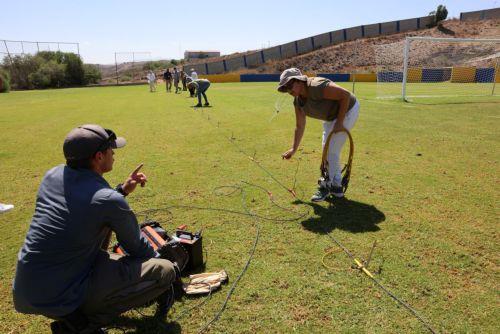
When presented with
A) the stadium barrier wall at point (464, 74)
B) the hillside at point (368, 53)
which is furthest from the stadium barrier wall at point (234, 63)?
the stadium barrier wall at point (464, 74)

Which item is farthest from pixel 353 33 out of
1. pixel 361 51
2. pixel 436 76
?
pixel 436 76

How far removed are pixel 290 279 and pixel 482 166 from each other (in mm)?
5689

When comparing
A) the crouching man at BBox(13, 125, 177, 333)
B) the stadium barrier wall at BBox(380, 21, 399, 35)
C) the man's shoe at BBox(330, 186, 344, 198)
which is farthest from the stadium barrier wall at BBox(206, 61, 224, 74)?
the crouching man at BBox(13, 125, 177, 333)

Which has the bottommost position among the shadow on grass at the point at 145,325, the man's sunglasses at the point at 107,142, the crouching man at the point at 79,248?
the shadow on grass at the point at 145,325

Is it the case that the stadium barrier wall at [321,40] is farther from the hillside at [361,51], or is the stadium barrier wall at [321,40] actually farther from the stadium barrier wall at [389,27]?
the stadium barrier wall at [389,27]

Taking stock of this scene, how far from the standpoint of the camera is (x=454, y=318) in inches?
122

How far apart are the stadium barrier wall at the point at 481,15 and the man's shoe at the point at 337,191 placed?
67650 mm

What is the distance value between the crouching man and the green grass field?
57 centimetres

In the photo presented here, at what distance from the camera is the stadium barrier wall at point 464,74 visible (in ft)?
111

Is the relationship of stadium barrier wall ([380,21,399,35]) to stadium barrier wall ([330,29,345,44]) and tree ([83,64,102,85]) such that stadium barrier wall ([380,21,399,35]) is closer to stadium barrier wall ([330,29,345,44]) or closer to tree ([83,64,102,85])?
stadium barrier wall ([330,29,345,44])

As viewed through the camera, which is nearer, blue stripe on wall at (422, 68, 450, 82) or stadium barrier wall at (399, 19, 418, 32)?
blue stripe on wall at (422, 68, 450, 82)

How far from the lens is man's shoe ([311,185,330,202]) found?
17.9ft

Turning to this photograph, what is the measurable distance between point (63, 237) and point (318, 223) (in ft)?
10.8

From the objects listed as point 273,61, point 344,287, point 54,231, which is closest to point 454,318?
point 344,287
